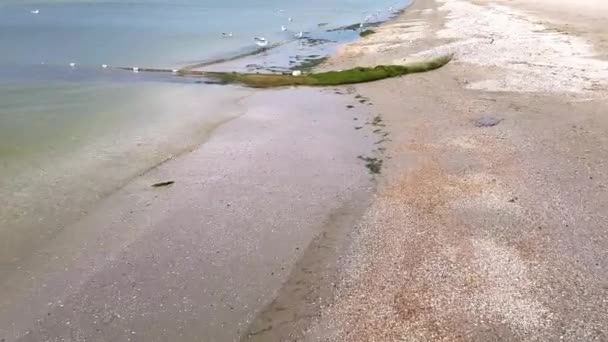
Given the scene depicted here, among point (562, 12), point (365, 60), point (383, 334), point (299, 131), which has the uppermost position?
point (562, 12)

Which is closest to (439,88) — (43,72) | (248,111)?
(248,111)

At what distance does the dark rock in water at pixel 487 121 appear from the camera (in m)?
13.8

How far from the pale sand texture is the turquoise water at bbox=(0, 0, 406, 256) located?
16.6 feet

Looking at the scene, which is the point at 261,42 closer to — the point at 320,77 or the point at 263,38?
the point at 263,38

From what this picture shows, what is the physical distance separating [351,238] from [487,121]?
23.6 ft

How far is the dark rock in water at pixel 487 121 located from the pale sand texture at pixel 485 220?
0.63 ft

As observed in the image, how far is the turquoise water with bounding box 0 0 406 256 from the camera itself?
33.8ft

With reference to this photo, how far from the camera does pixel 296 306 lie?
6828mm

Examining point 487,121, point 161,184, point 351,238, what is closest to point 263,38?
point 487,121

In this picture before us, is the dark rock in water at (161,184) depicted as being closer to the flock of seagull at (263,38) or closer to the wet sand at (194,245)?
the wet sand at (194,245)

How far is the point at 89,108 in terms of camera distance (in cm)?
1595

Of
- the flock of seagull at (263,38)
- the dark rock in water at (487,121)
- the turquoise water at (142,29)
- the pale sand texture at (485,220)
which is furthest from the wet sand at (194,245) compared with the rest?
the turquoise water at (142,29)

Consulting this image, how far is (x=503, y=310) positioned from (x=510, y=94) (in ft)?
37.1

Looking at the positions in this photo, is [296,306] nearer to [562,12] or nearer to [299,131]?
[299,131]
